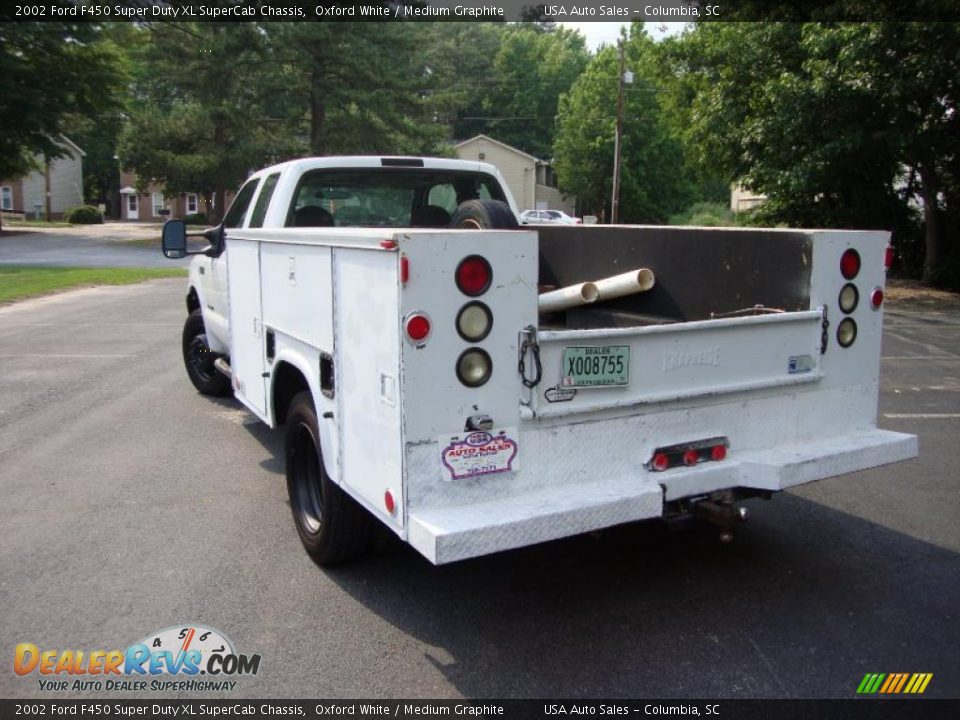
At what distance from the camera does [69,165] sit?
72.6 meters

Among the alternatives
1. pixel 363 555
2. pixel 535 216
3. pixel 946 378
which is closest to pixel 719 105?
pixel 946 378

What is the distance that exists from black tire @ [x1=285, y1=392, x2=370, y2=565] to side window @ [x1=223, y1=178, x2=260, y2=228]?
102 inches

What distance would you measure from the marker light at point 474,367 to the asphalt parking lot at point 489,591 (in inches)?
40.0

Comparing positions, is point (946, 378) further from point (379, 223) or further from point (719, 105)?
point (719, 105)

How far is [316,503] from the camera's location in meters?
4.67

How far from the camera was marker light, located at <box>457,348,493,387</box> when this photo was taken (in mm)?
3369

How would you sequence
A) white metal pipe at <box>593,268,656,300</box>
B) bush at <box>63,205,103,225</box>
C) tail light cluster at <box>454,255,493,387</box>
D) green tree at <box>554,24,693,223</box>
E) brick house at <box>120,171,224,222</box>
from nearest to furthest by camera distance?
1. tail light cluster at <box>454,255,493,387</box>
2. white metal pipe at <box>593,268,656,300</box>
3. green tree at <box>554,24,693,223</box>
4. bush at <box>63,205,103,225</box>
5. brick house at <box>120,171,224,222</box>

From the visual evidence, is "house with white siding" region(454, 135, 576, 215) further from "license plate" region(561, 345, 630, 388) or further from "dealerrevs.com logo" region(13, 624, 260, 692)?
"dealerrevs.com logo" region(13, 624, 260, 692)

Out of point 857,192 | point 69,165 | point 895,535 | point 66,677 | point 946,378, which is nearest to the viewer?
point 66,677

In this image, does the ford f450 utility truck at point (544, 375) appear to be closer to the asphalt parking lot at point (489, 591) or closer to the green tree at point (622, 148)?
the asphalt parking lot at point (489, 591)

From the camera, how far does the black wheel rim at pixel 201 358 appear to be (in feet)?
27.3

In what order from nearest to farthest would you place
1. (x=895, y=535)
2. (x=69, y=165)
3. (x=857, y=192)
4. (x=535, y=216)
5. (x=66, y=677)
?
(x=66, y=677) < (x=895, y=535) < (x=857, y=192) < (x=535, y=216) < (x=69, y=165)

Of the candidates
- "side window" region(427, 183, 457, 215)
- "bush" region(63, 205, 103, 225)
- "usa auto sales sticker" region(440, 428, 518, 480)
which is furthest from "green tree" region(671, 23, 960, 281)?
"bush" region(63, 205, 103, 225)

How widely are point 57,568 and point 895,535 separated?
14.8ft
